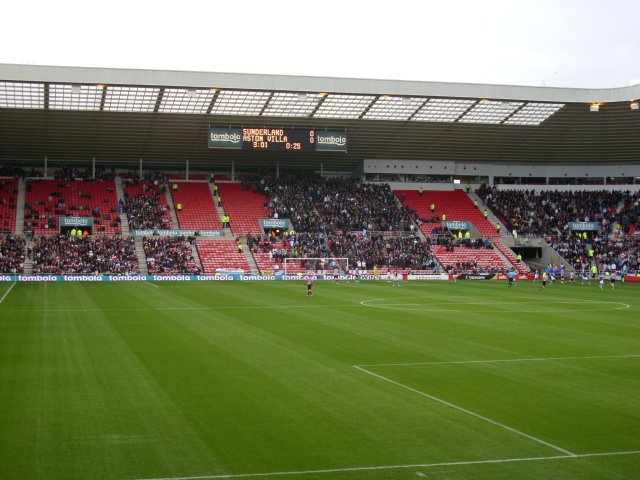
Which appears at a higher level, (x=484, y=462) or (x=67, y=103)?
(x=67, y=103)

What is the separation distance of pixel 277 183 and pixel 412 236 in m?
15.5

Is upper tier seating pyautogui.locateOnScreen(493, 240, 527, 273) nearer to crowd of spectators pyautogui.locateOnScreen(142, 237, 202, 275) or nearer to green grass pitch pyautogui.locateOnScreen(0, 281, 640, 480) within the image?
crowd of spectators pyautogui.locateOnScreen(142, 237, 202, 275)

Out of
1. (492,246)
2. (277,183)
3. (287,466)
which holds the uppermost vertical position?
(277,183)

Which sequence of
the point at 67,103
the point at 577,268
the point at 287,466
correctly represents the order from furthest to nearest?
the point at 577,268 < the point at 67,103 < the point at 287,466

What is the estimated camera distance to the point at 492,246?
73188 mm

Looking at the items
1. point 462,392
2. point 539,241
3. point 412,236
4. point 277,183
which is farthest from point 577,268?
point 462,392

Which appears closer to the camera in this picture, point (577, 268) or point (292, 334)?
point (292, 334)

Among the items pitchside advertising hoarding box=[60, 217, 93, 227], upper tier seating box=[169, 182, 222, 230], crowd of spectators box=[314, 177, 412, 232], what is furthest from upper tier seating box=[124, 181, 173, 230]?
crowd of spectators box=[314, 177, 412, 232]

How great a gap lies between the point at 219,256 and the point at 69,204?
16.0m

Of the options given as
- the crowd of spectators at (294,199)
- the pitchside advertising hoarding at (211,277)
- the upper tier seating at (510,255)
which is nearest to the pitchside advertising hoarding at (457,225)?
the upper tier seating at (510,255)

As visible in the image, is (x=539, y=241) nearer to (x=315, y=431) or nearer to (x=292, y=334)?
(x=292, y=334)

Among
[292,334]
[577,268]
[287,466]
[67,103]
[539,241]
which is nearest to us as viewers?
[287,466]

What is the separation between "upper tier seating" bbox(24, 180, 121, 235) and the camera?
223 ft

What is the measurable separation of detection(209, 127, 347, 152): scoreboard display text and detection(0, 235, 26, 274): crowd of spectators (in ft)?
57.3
